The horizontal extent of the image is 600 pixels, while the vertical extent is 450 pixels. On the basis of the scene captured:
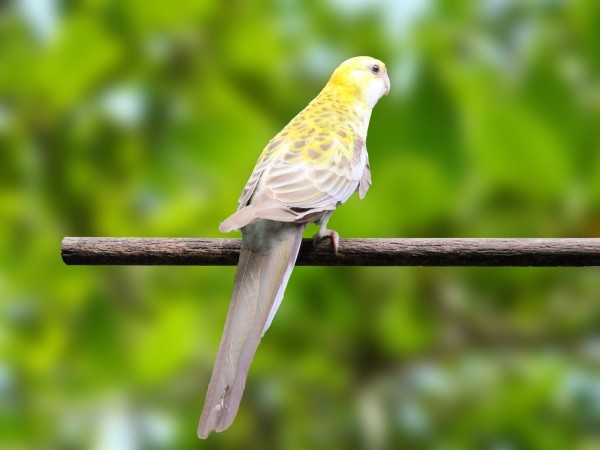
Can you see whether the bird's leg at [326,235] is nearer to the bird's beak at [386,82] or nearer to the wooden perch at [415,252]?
the wooden perch at [415,252]

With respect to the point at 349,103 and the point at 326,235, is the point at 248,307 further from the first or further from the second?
the point at 349,103

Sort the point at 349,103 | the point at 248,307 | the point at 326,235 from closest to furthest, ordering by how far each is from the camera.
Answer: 1. the point at 248,307
2. the point at 326,235
3. the point at 349,103

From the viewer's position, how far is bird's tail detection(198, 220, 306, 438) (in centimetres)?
69

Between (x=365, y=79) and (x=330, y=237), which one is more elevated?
(x=365, y=79)

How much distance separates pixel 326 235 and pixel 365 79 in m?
0.22

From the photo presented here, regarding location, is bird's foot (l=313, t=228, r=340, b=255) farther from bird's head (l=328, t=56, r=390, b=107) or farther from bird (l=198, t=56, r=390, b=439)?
bird's head (l=328, t=56, r=390, b=107)

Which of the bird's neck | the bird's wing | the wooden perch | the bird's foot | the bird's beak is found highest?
the bird's beak

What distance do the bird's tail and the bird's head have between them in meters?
0.23

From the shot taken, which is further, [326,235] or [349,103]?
[349,103]

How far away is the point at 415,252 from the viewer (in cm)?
78

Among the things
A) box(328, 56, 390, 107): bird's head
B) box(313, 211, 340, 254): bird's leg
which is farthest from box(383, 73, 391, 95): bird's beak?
box(313, 211, 340, 254): bird's leg

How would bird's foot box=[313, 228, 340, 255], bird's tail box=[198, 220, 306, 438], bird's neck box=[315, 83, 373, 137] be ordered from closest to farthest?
bird's tail box=[198, 220, 306, 438] → bird's foot box=[313, 228, 340, 255] → bird's neck box=[315, 83, 373, 137]

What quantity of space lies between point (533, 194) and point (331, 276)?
0.29 meters

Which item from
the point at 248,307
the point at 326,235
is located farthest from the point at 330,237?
the point at 248,307
